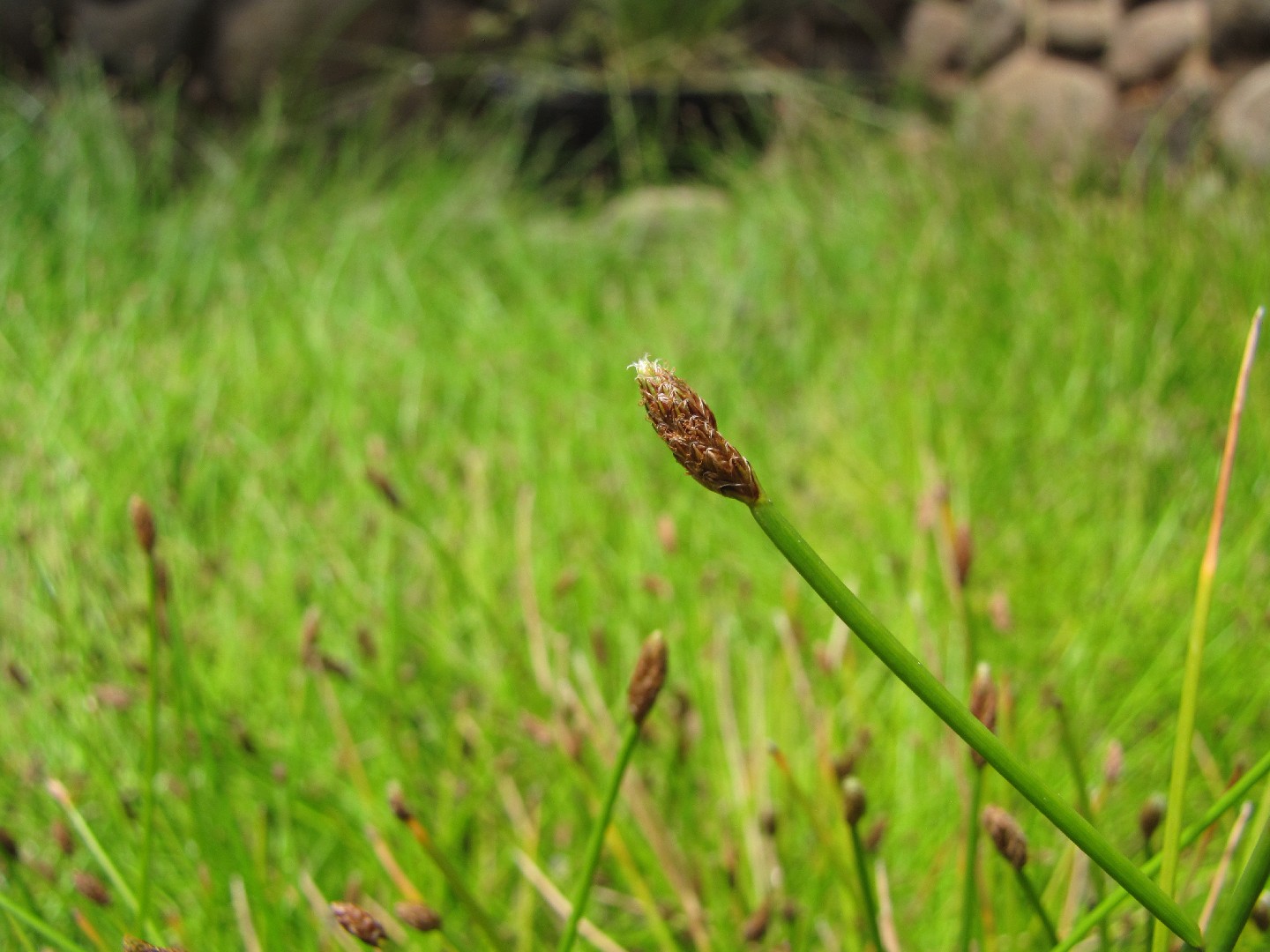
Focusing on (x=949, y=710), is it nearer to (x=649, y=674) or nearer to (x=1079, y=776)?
(x=649, y=674)

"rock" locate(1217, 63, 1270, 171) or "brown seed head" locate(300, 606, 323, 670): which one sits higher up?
"rock" locate(1217, 63, 1270, 171)

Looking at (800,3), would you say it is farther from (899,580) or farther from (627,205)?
(899,580)

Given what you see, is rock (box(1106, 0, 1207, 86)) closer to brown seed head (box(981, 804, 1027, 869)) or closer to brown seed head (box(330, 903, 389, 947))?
brown seed head (box(981, 804, 1027, 869))

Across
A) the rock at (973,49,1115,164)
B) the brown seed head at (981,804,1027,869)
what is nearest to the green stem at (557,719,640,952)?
the brown seed head at (981,804,1027,869)

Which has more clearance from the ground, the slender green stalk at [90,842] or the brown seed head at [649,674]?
the brown seed head at [649,674]

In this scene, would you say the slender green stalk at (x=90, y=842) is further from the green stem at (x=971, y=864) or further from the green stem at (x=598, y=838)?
the green stem at (x=971, y=864)

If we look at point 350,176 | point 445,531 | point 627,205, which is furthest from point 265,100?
point 445,531

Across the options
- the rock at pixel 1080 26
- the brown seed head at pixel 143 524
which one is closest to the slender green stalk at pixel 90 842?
the brown seed head at pixel 143 524
